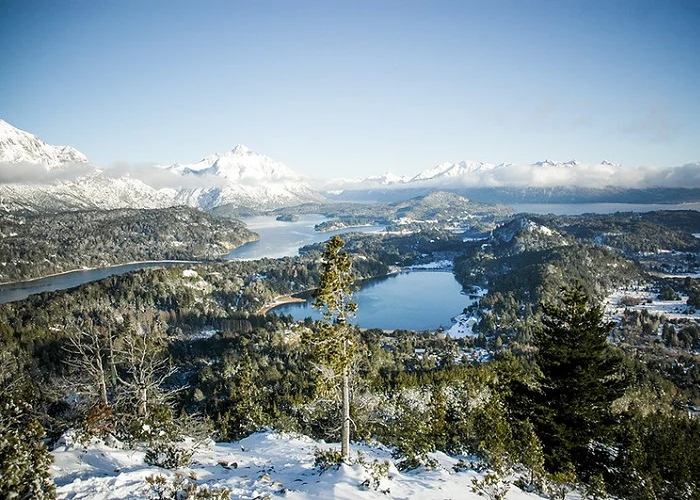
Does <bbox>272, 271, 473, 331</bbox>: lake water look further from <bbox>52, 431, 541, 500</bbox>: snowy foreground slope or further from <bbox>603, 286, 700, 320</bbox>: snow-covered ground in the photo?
<bbox>52, 431, 541, 500</bbox>: snowy foreground slope

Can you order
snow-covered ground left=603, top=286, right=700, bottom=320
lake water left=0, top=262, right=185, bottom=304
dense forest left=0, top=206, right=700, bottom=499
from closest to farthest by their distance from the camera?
dense forest left=0, top=206, right=700, bottom=499, snow-covered ground left=603, top=286, right=700, bottom=320, lake water left=0, top=262, right=185, bottom=304

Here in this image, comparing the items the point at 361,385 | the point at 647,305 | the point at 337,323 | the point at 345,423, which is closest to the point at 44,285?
the point at 361,385

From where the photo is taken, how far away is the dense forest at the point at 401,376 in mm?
16109

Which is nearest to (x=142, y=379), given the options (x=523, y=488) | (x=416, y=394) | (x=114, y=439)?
(x=114, y=439)

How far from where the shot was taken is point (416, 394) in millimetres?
47969

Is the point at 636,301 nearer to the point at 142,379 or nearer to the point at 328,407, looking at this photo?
the point at 328,407

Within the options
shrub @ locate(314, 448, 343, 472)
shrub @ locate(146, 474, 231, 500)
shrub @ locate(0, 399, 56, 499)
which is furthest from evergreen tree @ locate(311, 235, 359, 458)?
shrub @ locate(0, 399, 56, 499)

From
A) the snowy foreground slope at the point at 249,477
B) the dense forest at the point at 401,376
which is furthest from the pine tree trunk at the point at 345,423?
the snowy foreground slope at the point at 249,477

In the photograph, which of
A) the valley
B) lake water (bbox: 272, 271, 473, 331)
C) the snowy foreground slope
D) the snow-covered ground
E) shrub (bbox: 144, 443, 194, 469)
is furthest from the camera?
lake water (bbox: 272, 271, 473, 331)

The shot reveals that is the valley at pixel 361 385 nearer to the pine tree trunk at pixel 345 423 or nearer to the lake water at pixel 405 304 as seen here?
the pine tree trunk at pixel 345 423

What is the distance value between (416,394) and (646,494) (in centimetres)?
3410

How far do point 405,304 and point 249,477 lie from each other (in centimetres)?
13327

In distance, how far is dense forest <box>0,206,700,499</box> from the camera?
52.9ft

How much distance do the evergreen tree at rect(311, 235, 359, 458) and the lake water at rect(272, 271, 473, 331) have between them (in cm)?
9797
